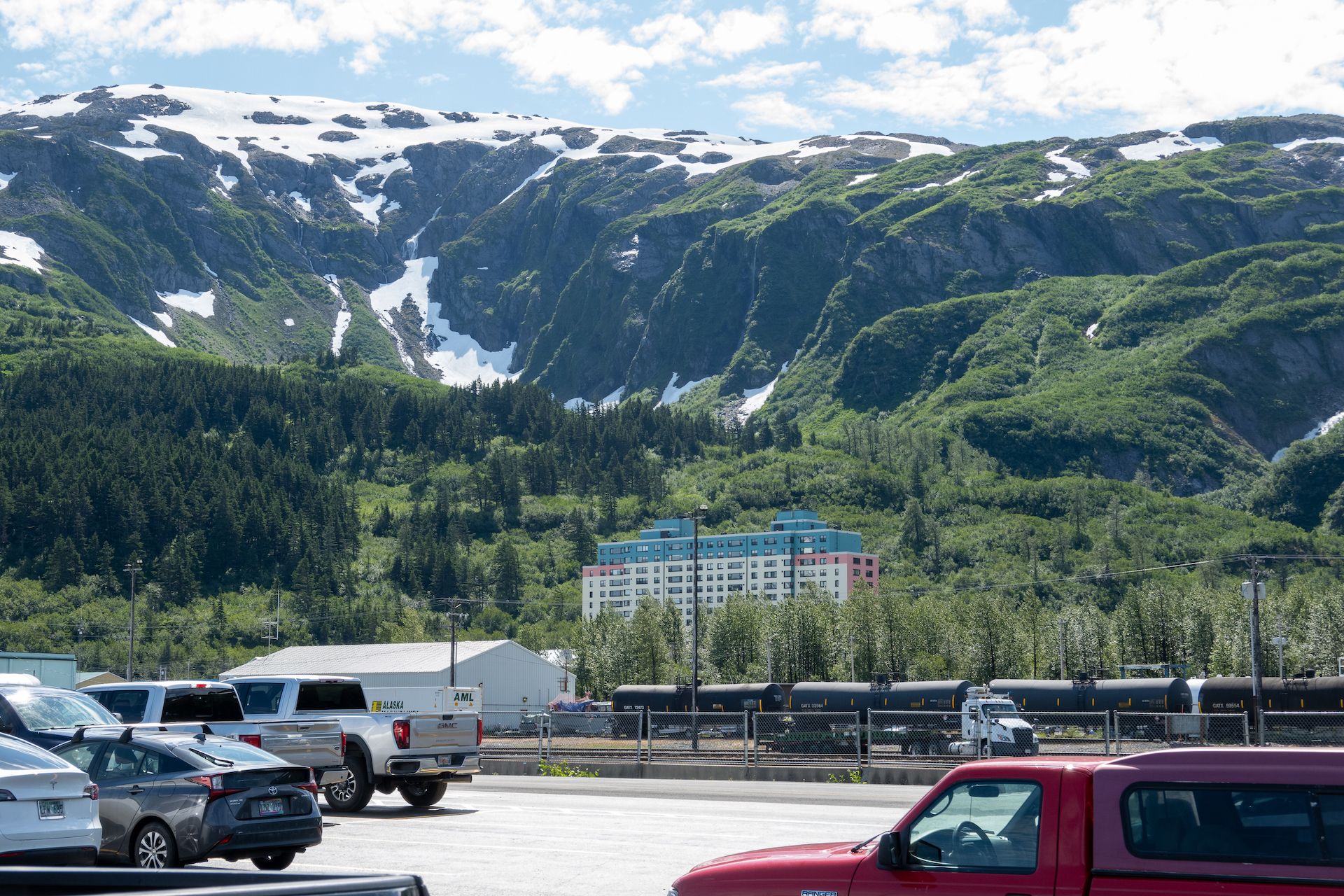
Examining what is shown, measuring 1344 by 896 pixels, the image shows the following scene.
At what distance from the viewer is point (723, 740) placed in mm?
62938

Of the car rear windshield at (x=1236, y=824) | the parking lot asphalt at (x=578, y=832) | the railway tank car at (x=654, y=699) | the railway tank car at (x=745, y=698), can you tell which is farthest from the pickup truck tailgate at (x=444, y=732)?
the railway tank car at (x=654, y=699)

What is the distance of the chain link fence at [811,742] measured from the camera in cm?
4272

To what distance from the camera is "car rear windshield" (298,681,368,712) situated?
955 inches

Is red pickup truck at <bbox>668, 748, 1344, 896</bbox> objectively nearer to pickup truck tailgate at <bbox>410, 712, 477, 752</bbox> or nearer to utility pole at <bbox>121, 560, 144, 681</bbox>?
pickup truck tailgate at <bbox>410, 712, 477, 752</bbox>

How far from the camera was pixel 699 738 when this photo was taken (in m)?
65.7

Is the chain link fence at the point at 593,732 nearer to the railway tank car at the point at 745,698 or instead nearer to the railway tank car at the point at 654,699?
the railway tank car at the point at 654,699

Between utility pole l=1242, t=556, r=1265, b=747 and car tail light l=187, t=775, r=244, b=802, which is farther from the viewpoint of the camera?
utility pole l=1242, t=556, r=1265, b=747

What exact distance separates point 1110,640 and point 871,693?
49.5m

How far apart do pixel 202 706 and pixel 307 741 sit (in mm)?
1823

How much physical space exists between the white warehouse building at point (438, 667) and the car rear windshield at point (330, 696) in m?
67.8

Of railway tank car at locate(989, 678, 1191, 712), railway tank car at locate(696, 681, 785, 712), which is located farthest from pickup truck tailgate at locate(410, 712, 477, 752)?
railway tank car at locate(696, 681, 785, 712)

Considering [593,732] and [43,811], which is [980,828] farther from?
[593,732]

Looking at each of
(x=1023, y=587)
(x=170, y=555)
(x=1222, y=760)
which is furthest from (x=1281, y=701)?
(x=170, y=555)

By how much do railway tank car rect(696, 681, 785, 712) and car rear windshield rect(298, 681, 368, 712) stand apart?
46.0 metres
